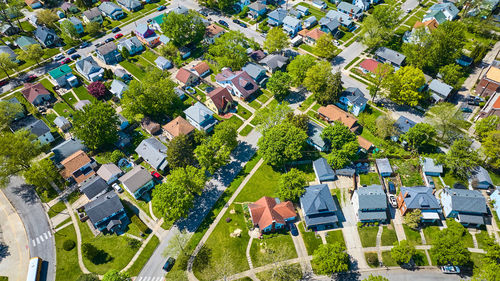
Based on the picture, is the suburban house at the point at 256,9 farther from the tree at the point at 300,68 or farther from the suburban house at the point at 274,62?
the tree at the point at 300,68

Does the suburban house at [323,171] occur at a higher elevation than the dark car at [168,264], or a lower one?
higher

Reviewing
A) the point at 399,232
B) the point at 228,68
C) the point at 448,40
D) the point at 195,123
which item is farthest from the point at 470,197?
the point at 228,68

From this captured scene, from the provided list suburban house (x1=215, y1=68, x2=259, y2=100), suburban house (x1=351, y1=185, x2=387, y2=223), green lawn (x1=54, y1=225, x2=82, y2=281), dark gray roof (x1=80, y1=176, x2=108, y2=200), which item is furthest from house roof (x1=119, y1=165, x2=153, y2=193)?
suburban house (x1=351, y1=185, x2=387, y2=223)

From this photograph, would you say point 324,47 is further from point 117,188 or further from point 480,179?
point 117,188

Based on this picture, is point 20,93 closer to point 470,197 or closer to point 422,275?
point 422,275

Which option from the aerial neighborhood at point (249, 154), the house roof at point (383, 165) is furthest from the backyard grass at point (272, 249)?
the house roof at point (383, 165)

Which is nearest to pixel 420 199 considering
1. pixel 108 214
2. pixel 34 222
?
pixel 108 214

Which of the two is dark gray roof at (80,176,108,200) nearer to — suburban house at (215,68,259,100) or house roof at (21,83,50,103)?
house roof at (21,83,50,103)
